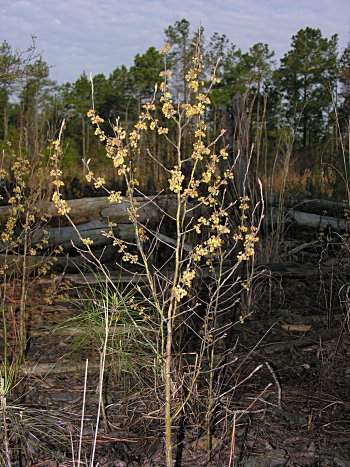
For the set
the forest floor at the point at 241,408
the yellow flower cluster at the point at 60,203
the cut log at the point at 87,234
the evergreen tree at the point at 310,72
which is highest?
the evergreen tree at the point at 310,72

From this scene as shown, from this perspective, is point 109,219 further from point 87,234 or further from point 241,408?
point 241,408

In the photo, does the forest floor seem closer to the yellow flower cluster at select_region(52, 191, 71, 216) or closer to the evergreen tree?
the yellow flower cluster at select_region(52, 191, 71, 216)

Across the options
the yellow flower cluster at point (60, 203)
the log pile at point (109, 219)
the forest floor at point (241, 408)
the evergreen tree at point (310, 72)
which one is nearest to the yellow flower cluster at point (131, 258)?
the yellow flower cluster at point (60, 203)

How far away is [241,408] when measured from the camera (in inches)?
104

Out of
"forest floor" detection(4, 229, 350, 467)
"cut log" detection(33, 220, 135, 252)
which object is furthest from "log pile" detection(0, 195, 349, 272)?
"forest floor" detection(4, 229, 350, 467)

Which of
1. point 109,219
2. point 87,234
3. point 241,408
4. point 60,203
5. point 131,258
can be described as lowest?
point 241,408

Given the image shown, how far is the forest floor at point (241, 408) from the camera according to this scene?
2338 mm

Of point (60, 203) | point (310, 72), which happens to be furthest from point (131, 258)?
point (310, 72)

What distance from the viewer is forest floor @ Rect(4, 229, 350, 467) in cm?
234

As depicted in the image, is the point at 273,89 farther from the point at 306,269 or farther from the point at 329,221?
the point at 306,269

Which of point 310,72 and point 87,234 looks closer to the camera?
point 87,234

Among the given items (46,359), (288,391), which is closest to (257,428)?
(288,391)

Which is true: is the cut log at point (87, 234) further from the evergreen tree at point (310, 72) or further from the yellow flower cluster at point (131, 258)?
the evergreen tree at point (310, 72)

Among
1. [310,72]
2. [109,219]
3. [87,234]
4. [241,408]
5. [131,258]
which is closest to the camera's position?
[131,258]
